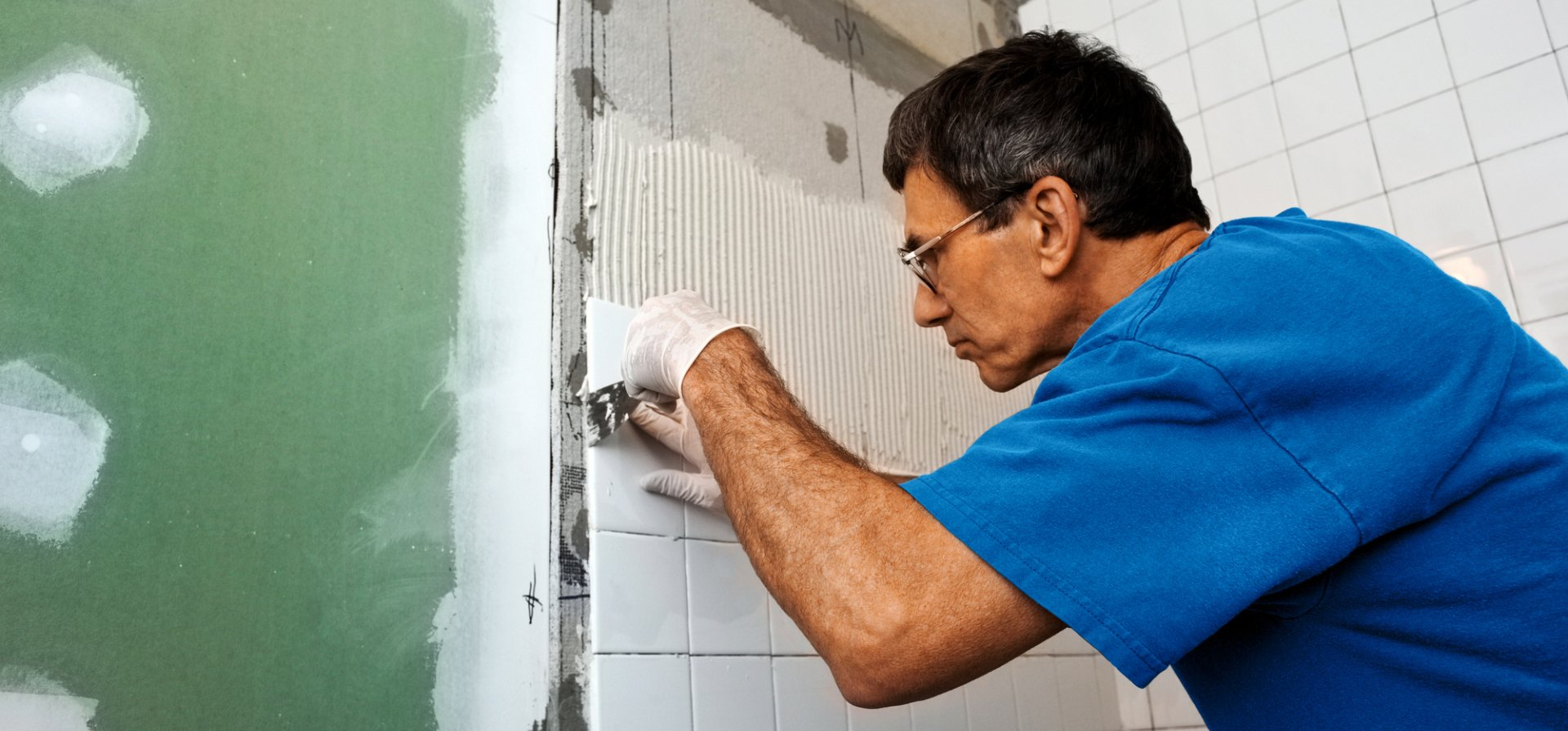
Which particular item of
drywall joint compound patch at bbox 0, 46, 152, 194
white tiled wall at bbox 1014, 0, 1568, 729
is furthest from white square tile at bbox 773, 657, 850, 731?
drywall joint compound patch at bbox 0, 46, 152, 194

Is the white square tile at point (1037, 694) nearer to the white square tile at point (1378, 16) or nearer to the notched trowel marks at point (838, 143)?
the notched trowel marks at point (838, 143)

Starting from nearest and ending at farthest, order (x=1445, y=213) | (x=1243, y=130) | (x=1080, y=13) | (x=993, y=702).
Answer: (x=993, y=702), (x=1445, y=213), (x=1243, y=130), (x=1080, y=13)

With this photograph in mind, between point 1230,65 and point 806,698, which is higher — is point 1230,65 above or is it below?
above

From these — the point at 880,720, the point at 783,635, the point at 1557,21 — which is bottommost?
the point at 880,720

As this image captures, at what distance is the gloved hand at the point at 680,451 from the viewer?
127cm

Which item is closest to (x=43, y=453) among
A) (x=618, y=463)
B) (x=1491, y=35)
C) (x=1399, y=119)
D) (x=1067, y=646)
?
(x=618, y=463)

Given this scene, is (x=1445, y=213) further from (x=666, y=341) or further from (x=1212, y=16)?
(x=666, y=341)

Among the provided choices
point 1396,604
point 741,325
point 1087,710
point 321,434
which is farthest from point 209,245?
point 1087,710

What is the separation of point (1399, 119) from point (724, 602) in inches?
66.1

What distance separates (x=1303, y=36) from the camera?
7.41 ft

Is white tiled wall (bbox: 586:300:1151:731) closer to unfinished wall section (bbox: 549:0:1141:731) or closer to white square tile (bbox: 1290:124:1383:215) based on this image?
unfinished wall section (bbox: 549:0:1141:731)

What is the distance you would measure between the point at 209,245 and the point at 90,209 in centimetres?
11

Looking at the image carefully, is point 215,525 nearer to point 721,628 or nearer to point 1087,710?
point 721,628

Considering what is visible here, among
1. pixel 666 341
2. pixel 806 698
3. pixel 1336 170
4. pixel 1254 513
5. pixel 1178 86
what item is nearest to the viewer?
pixel 1254 513
